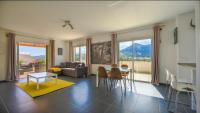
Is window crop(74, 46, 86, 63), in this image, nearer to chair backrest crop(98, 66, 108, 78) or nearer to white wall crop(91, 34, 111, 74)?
white wall crop(91, 34, 111, 74)

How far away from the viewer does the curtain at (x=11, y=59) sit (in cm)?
436

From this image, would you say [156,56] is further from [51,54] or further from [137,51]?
[51,54]

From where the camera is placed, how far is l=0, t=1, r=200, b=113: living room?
2.07 metres

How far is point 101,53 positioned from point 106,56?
377 mm

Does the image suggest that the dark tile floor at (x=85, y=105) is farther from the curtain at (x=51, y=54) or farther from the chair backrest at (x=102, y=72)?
the curtain at (x=51, y=54)

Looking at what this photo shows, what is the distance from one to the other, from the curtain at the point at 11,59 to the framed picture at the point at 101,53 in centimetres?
381

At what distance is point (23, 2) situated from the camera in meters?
2.13

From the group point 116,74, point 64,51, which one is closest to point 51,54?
point 64,51

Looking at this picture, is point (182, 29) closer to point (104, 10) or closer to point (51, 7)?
point (104, 10)

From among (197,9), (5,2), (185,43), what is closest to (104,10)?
(197,9)

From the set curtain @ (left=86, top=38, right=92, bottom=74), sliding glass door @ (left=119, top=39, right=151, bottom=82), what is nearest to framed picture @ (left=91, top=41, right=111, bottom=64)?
curtain @ (left=86, top=38, right=92, bottom=74)

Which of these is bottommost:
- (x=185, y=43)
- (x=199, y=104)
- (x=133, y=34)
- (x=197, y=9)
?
(x=199, y=104)

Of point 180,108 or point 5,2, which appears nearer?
point 180,108

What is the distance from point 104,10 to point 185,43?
2523 millimetres
